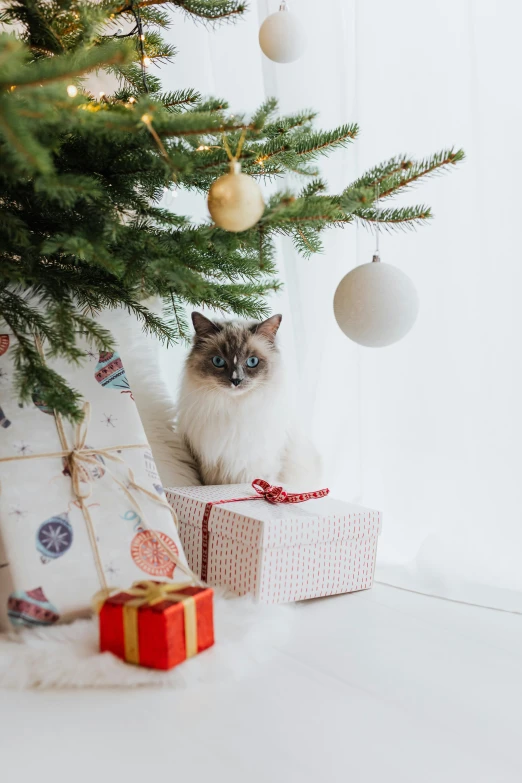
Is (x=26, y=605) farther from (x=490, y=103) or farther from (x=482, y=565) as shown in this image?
(x=490, y=103)

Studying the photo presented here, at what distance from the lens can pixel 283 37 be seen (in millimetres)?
1160

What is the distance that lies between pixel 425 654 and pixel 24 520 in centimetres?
61

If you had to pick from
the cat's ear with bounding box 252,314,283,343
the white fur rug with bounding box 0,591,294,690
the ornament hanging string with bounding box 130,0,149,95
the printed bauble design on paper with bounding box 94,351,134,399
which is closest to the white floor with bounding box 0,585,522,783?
the white fur rug with bounding box 0,591,294,690

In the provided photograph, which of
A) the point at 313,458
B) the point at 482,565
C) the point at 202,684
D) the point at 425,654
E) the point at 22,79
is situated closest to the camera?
the point at 22,79

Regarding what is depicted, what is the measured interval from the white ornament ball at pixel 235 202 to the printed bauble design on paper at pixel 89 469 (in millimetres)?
429

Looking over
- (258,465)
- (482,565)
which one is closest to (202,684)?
(258,465)

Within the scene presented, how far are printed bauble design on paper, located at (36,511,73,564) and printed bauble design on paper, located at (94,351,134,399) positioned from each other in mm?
241

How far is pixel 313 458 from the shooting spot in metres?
1.43

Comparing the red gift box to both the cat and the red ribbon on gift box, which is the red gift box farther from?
the cat

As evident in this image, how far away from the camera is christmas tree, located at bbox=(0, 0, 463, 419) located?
78 centimetres

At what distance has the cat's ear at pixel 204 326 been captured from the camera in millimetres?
1365

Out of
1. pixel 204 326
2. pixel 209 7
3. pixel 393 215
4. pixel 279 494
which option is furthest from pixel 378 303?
pixel 209 7

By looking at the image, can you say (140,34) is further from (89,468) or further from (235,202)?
(89,468)

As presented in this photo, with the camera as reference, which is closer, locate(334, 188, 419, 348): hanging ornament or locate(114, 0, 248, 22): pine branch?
locate(334, 188, 419, 348): hanging ornament
